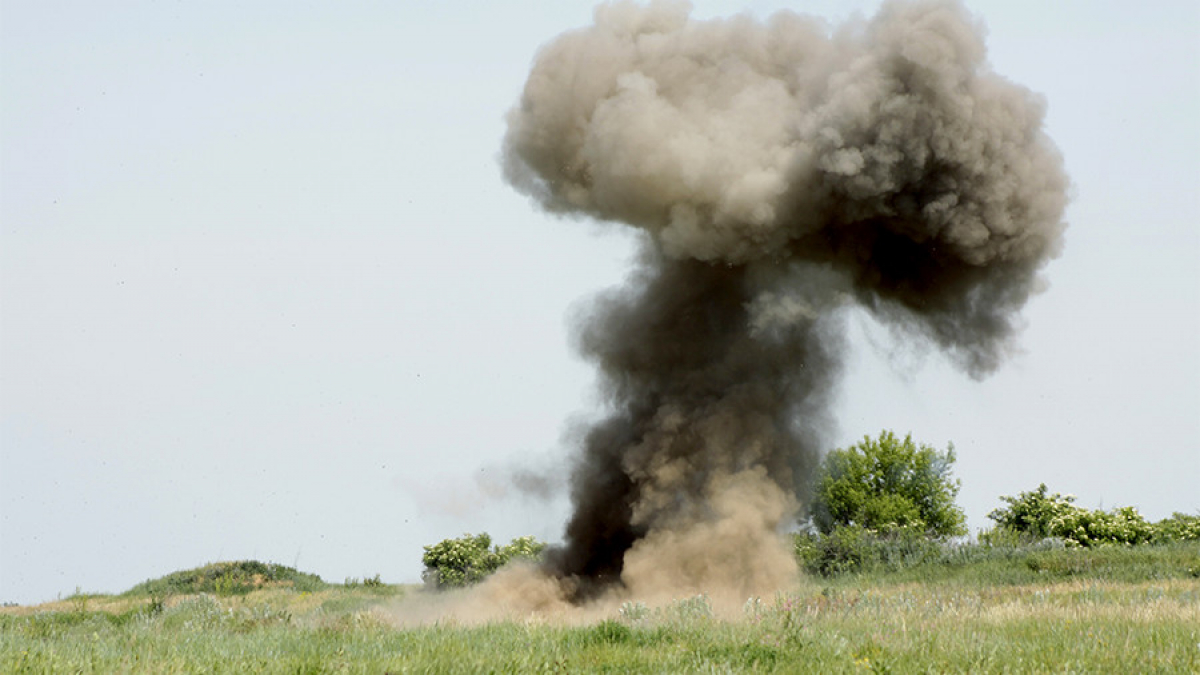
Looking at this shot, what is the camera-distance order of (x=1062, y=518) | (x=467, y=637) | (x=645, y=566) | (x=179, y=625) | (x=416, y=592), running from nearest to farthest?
(x=467, y=637)
(x=179, y=625)
(x=645, y=566)
(x=416, y=592)
(x=1062, y=518)

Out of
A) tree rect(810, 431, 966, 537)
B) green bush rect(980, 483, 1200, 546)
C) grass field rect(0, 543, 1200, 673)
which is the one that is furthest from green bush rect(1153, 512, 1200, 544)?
grass field rect(0, 543, 1200, 673)

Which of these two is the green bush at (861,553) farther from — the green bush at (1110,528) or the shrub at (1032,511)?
the shrub at (1032,511)

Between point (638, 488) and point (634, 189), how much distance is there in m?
6.71

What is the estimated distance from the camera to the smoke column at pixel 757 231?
23047 mm

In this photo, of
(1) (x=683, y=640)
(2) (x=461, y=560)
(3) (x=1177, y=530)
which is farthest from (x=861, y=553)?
(1) (x=683, y=640)

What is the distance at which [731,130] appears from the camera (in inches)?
922

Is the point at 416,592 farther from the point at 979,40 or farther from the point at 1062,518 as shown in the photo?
the point at 1062,518

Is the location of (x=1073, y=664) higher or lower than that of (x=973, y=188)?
lower

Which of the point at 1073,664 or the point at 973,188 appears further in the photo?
the point at 973,188

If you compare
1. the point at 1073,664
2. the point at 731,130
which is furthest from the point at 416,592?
the point at 1073,664

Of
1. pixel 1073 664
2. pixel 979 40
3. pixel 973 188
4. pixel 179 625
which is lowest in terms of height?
pixel 1073 664

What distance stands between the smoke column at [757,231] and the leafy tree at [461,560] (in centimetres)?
1398

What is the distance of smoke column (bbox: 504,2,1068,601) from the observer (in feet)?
75.6

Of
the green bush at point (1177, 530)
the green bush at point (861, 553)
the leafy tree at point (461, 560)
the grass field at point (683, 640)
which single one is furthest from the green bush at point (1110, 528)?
the grass field at point (683, 640)
